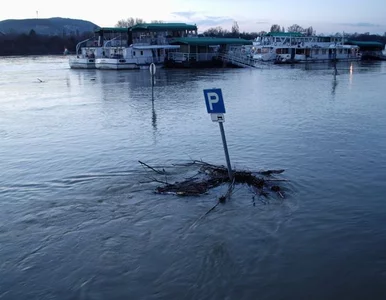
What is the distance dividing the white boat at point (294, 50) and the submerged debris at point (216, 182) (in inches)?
2564

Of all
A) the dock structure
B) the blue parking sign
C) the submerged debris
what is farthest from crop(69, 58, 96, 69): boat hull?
the blue parking sign

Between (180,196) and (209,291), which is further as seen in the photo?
(180,196)

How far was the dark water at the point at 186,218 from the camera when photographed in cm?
618

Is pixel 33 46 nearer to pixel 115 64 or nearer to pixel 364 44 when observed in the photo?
pixel 115 64

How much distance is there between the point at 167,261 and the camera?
6.76 meters

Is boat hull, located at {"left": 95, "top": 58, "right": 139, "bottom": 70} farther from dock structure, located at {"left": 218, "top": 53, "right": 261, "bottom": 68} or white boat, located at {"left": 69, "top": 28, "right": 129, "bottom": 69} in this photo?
dock structure, located at {"left": 218, "top": 53, "right": 261, "bottom": 68}

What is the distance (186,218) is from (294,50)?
→ 3014 inches

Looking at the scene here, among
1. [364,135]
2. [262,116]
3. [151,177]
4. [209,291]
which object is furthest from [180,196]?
[262,116]

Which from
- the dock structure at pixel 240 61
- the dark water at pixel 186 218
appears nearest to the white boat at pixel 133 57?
the dock structure at pixel 240 61

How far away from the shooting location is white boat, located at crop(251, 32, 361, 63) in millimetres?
76500

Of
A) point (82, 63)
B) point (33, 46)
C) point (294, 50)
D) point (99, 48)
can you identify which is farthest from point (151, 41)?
point (33, 46)

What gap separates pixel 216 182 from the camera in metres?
10.3

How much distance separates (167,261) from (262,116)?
1515cm

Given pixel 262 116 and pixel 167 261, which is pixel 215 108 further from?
pixel 262 116
